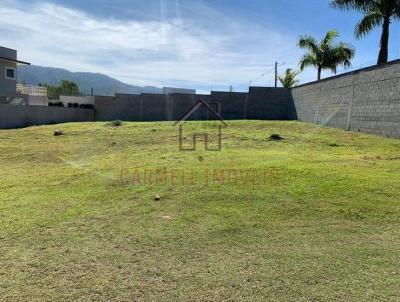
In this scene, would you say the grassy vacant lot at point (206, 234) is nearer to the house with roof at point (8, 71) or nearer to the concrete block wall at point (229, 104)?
the concrete block wall at point (229, 104)

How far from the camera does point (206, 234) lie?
13.6ft

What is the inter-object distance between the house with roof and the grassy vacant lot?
855 inches

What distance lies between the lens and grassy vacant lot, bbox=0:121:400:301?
301 cm

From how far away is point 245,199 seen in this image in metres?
5.44

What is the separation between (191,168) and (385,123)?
7.60 meters

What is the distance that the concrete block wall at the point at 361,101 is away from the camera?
1173 centimetres

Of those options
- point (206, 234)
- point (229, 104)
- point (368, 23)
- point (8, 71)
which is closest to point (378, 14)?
point (368, 23)

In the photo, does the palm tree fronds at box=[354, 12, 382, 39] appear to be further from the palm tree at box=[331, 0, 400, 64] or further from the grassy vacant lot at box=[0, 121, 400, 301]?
the grassy vacant lot at box=[0, 121, 400, 301]

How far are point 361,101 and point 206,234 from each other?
11487 mm

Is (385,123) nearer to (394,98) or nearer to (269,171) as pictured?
(394,98)

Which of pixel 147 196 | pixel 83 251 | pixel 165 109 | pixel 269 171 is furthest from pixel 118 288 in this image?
pixel 165 109

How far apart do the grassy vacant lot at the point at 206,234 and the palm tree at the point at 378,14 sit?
10.2m

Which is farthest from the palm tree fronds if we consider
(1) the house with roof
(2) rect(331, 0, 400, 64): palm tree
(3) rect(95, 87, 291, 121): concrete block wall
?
(1) the house with roof

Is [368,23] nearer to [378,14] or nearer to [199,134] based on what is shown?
[378,14]
